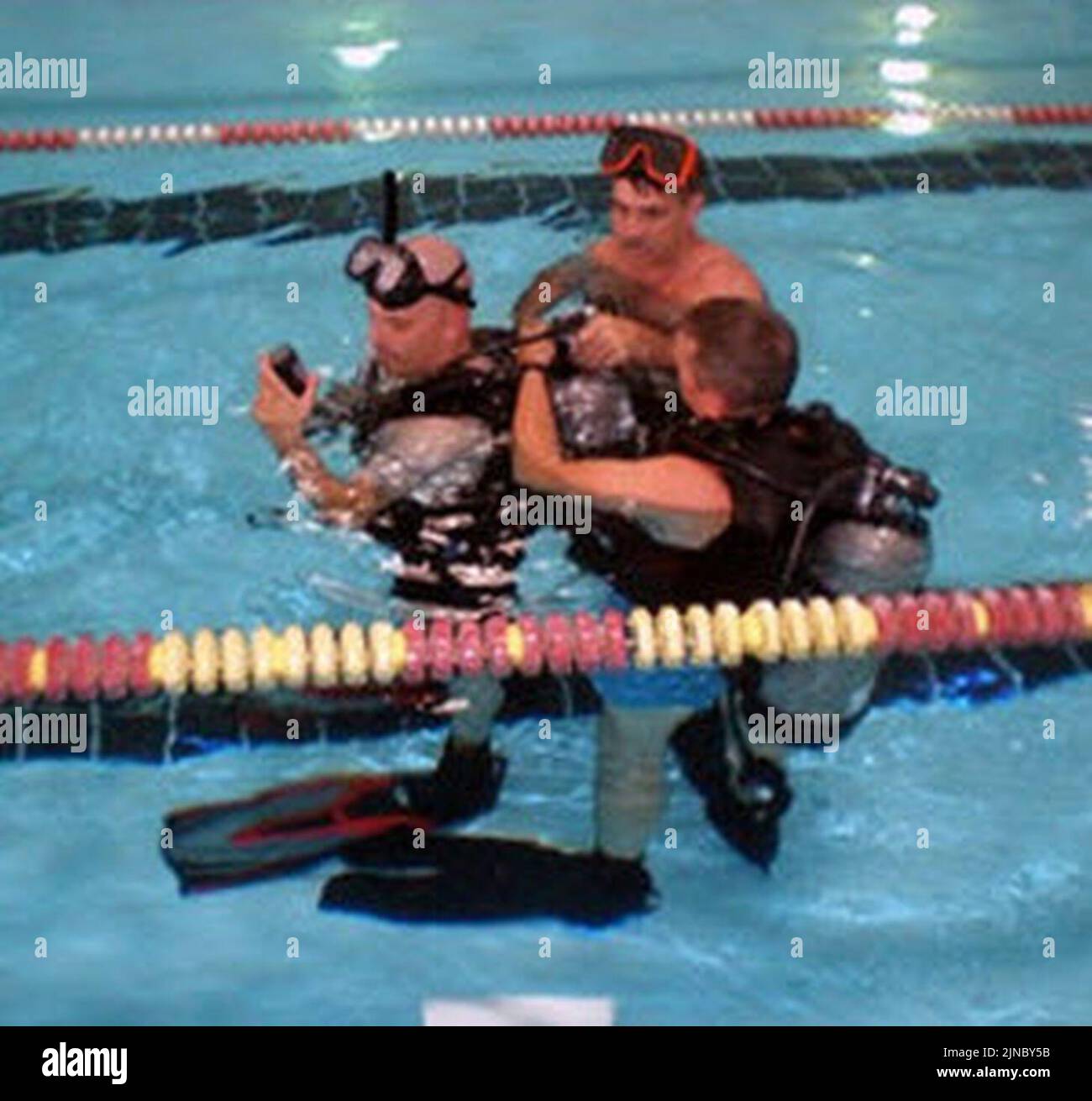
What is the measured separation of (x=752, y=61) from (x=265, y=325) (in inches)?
163

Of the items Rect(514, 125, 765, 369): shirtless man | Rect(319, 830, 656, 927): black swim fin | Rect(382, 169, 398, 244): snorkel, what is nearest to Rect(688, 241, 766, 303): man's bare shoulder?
Rect(514, 125, 765, 369): shirtless man

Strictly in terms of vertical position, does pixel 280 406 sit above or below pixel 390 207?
below

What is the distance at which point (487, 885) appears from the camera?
3.94 meters

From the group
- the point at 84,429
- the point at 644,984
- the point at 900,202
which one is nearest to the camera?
the point at 644,984

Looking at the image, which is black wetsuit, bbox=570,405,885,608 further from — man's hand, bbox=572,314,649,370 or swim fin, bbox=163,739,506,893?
swim fin, bbox=163,739,506,893

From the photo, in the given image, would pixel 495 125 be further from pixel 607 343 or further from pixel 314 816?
pixel 314 816

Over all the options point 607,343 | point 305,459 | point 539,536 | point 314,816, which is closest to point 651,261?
point 607,343

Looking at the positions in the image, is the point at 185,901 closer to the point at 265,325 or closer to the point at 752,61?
the point at 265,325

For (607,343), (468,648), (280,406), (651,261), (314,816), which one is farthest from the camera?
(651,261)

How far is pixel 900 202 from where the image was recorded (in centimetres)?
754

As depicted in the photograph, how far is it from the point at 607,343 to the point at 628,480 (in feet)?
3.20

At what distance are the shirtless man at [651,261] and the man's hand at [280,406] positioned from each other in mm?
912

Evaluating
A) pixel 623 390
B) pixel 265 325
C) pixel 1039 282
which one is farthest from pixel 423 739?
pixel 1039 282

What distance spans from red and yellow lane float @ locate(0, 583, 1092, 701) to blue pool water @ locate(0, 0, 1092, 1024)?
579 millimetres
